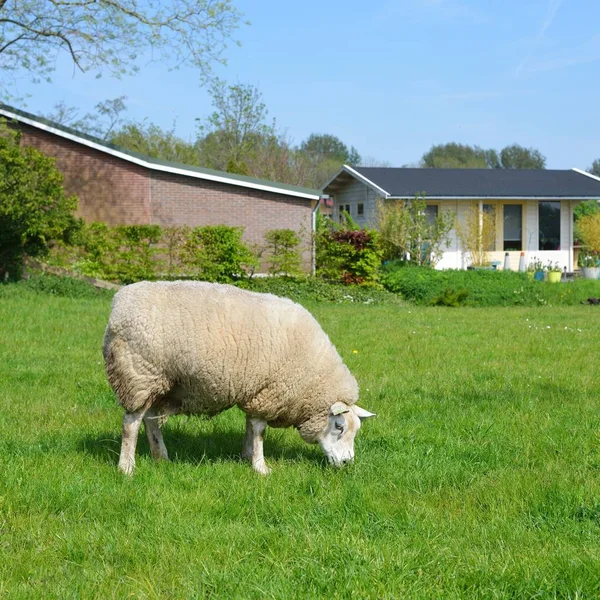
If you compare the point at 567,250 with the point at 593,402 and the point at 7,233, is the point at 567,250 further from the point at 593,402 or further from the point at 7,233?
the point at 593,402

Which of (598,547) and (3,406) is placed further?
(3,406)

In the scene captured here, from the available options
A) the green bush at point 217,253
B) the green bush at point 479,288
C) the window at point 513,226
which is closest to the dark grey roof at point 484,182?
the window at point 513,226

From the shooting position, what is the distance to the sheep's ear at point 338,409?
20.2 feet

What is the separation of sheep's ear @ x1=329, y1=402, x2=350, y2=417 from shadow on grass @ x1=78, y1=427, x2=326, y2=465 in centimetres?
46

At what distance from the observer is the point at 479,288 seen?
22.7 meters

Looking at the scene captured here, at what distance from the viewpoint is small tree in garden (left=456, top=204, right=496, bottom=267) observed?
31078 millimetres

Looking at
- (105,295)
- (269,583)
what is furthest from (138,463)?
(105,295)

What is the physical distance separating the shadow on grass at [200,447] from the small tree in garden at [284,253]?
1592 cm

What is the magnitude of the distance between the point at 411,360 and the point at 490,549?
6458 millimetres

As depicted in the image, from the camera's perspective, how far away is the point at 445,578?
4039 mm

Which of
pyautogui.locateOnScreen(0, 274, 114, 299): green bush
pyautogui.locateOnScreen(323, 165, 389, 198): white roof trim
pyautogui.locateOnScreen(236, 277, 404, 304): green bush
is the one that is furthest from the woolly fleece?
pyautogui.locateOnScreen(323, 165, 389, 198): white roof trim

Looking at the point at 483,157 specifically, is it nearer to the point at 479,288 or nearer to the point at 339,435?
the point at 479,288

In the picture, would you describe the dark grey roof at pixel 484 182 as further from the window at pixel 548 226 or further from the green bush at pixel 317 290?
the green bush at pixel 317 290

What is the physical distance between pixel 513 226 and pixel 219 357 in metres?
29.7
